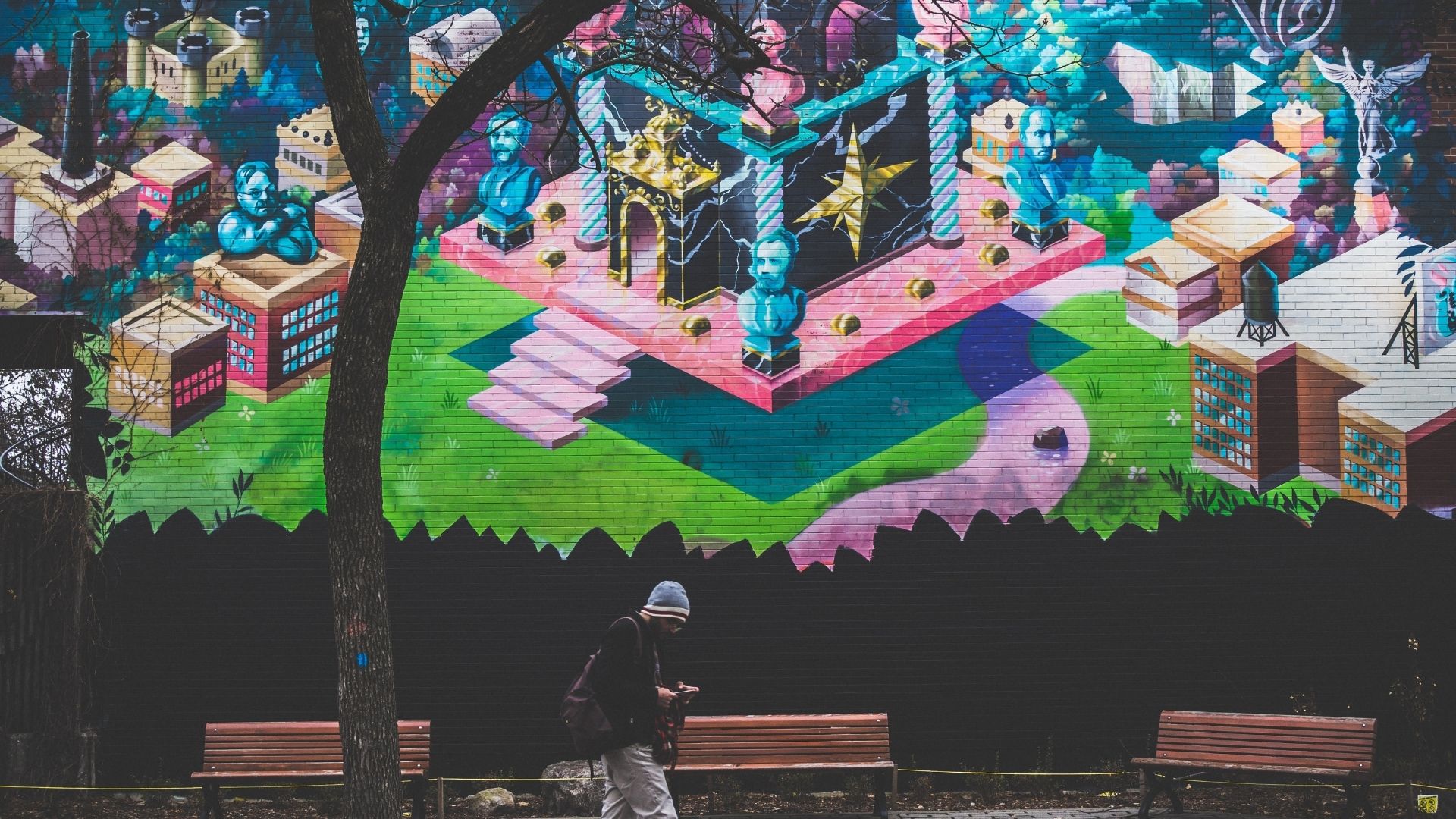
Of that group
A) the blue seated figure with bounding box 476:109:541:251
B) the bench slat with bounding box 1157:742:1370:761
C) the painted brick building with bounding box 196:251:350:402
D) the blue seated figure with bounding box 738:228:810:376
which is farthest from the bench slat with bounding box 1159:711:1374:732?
the painted brick building with bounding box 196:251:350:402

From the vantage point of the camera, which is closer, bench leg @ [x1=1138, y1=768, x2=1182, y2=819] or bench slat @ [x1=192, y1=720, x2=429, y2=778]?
bench slat @ [x1=192, y1=720, x2=429, y2=778]

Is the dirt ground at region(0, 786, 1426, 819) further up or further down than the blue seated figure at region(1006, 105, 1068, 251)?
further down

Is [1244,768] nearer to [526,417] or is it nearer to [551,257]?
[526,417]

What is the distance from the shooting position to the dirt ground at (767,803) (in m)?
9.29

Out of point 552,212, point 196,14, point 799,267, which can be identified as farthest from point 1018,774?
point 196,14

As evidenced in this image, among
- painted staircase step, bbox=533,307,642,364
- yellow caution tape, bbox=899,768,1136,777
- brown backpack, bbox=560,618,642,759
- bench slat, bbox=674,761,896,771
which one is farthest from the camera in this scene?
painted staircase step, bbox=533,307,642,364

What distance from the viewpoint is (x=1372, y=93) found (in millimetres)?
10430

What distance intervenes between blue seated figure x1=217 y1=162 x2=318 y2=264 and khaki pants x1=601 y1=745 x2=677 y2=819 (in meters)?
5.48

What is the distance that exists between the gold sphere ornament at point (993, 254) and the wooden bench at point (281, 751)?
18.8ft

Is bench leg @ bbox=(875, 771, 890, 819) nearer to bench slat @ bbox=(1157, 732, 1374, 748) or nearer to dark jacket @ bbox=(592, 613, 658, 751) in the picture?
bench slat @ bbox=(1157, 732, 1374, 748)

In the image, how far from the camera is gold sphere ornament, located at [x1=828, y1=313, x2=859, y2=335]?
10203 mm

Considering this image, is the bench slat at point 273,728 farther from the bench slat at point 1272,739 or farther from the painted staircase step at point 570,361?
the bench slat at point 1272,739

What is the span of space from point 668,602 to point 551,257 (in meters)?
→ 4.23

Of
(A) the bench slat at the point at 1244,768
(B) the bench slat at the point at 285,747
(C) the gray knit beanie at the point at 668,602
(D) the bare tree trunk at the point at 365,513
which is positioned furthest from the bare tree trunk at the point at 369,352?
(A) the bench slat at the point at 1244,768
